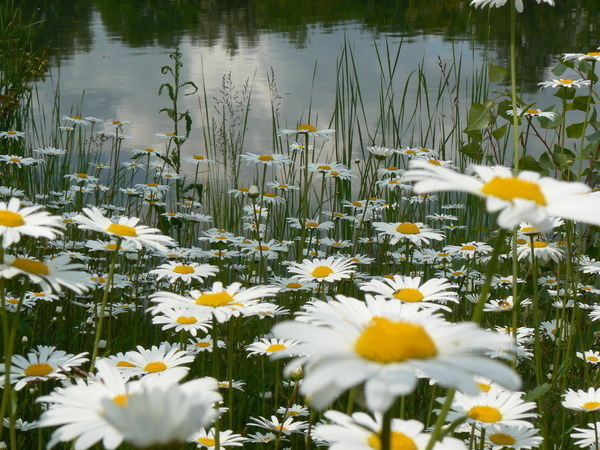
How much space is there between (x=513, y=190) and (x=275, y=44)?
446 inches

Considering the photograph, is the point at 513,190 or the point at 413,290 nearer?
the point at 513,190

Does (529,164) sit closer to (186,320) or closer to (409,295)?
(409,295)

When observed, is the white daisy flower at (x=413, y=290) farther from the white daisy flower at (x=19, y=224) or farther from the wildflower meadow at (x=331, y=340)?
the white daisy flower at (x=19, y=224)

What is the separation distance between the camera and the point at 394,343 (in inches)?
26.1

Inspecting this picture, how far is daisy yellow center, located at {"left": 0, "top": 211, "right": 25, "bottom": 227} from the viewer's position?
4.33ft

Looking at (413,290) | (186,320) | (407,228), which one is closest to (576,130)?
(407,228)

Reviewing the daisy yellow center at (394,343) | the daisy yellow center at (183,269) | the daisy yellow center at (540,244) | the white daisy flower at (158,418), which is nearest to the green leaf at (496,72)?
the daisy yellow center at (540,244)

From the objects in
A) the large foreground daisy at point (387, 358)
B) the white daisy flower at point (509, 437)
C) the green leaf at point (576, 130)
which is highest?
the green leaf at point (576, 130)

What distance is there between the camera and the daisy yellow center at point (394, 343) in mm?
659

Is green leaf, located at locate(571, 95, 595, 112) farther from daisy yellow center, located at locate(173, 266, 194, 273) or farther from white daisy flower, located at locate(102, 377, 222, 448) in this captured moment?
white daisy flower, located at locate(102, 377, 222, 448)

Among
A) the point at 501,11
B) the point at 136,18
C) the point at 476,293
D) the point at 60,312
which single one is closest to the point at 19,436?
the point at 60,312

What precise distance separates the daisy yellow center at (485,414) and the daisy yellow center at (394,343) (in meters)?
0.68

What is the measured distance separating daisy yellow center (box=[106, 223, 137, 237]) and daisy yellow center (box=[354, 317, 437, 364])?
3.21 ft

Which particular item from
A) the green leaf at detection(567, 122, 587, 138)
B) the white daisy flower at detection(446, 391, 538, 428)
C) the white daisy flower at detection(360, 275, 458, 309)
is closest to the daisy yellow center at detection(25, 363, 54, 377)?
the white daisy flower at detection(360, 275, 458, 309)
